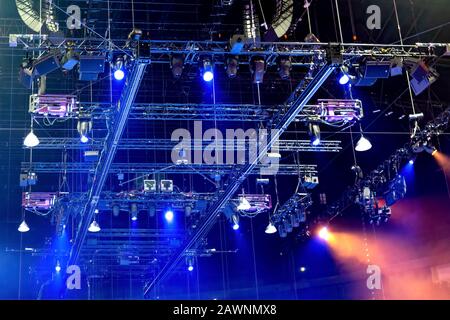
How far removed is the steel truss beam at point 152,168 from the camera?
11812mm

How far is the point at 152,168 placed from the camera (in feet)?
40.4

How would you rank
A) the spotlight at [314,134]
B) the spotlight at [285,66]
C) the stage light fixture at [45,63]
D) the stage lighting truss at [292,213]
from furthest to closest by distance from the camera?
the stage lighting truss at [292,213] → the spotlight at [314,134] → the spotlight at [285,66] → the stage light fixture at [45,63]

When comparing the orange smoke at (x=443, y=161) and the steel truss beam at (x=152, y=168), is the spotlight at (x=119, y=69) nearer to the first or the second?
the steel truss beam at (x=152, y=168)

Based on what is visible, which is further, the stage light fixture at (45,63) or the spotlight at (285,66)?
the spotlight at (285,66)

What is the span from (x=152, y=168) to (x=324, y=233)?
15.8 ft

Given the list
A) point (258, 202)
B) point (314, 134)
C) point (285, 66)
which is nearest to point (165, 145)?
point (258, 202)

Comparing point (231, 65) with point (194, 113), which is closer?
point (231, 65)

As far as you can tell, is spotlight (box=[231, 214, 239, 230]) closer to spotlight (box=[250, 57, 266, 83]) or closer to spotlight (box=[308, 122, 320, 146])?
spotlight (box=[308, 122, 320, 146])

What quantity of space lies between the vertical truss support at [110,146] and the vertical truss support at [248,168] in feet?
7.54

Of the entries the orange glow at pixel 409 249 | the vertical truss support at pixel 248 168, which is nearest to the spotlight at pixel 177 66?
the vertical truss support at pixel 248 168

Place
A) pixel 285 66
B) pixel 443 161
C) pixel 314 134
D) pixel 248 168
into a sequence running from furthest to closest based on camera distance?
pixel 443 161 → pixel 248 168 → pixel 314 134 → pixel 285 66

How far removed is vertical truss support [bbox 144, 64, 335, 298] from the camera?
785cm

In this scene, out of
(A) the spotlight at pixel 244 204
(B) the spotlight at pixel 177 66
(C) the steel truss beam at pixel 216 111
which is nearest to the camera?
(B) the spotlight at pixel 177 66

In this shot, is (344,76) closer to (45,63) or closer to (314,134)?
(314,134)
